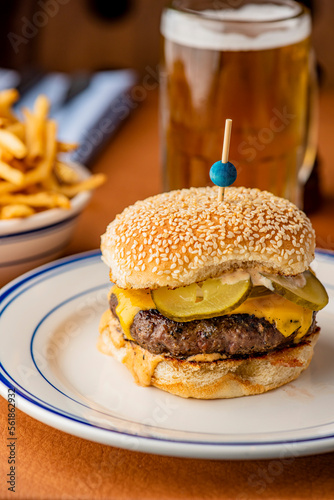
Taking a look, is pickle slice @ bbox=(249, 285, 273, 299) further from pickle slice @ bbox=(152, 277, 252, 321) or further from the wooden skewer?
the wooden skewer

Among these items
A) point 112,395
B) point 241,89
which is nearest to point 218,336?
point 112,395

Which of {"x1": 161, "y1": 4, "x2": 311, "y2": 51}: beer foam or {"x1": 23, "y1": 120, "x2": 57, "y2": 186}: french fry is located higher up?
{"x1": 161, "y1": 4, "x2": 311, "y2": 51}: beer foam

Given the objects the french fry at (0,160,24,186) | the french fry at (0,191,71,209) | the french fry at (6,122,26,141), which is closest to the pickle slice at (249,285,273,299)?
the french fry at (0,191,71,209)

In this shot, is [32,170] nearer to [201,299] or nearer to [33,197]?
[33,197]

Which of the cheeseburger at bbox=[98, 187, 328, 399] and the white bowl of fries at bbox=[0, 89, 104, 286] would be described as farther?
the white bowl of fries at bbox=[0, 89, 104, 286]

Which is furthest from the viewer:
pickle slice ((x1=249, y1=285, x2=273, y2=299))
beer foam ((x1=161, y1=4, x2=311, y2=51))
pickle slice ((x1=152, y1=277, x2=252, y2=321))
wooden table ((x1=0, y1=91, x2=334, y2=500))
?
beer foam ((x1=161, y1=4, x2=311, y2=51))

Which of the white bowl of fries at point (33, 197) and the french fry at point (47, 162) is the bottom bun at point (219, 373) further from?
the french fry at point (47, 162)

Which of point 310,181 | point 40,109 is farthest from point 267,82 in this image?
point 40,109

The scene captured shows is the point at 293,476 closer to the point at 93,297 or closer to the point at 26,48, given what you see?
the point at 93,297
